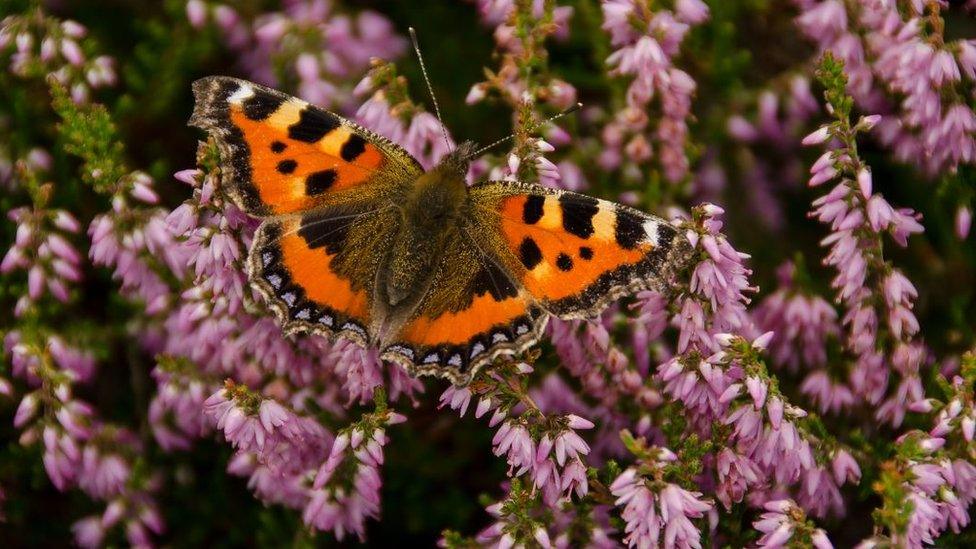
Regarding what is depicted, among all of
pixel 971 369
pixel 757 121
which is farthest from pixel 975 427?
pixel 757 121

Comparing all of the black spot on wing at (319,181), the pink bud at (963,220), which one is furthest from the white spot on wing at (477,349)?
the pink bud at (963,220)

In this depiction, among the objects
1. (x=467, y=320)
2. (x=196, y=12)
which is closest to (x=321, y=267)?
(x=467, y=320)

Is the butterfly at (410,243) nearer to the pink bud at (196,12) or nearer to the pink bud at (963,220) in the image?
the pink bud at (963,220)

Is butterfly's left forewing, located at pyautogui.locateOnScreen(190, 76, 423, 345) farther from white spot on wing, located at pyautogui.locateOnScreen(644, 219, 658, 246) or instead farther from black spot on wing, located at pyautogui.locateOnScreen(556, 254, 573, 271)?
white spot on wing, located at pyautogui.locateOnScreen(644, 219, 658, 246)

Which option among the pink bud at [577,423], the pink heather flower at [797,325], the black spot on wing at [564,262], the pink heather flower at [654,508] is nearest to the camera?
the pink heather flower at [654,508]

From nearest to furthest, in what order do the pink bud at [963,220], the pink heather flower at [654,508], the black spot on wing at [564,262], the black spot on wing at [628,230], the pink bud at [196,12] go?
the pink heather flower at [654,508] < the black spot on wing at [628,230] < the black spot on wing at [564,262] < the pink bud at [963,220] < the pink bud at [196,12]

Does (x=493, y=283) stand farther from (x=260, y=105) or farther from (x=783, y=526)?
(x=783, y=526)
